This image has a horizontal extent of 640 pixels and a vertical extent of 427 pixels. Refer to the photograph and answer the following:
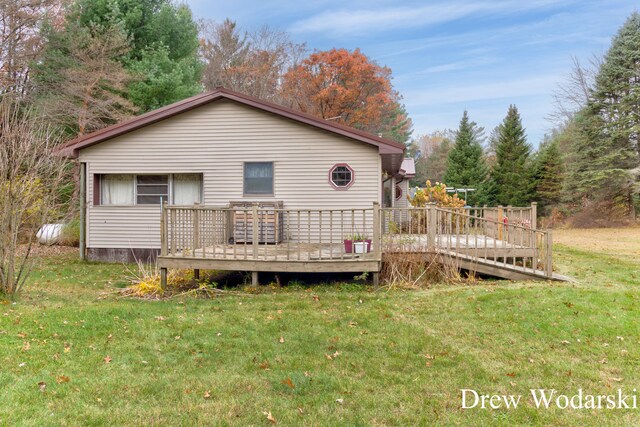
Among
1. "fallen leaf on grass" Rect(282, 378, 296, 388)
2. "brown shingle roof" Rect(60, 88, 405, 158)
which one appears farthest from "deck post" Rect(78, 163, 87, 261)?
"fallen leaf on grass" Rect(282, 378, 296, 388)

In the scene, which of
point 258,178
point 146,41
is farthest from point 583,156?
point 146,41

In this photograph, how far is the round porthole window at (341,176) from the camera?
34.3 ft

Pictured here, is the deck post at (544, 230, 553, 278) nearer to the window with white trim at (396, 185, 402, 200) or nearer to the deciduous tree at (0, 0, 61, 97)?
the window with white trim at (396, 185, 402, 200)

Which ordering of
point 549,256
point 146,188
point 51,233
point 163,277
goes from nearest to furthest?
point 163,277 < point 549,256 < point 146,188 < point 51,233

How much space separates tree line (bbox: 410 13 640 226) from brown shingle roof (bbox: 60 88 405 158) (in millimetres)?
20252

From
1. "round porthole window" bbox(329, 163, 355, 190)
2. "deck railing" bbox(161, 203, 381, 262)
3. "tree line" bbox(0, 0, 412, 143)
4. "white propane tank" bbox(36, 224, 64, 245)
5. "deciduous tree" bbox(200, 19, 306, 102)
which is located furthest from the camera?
"deciduous tree" bbox(200, 19, 306, 102)

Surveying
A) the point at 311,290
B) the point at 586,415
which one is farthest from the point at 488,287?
the point at 586,415

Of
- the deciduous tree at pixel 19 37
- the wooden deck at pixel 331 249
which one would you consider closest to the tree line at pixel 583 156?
the wooden deck at pixel 331 249

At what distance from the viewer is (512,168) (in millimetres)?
28500

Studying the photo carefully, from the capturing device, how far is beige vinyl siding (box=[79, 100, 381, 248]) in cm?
1048

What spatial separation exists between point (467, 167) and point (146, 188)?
24267 mm

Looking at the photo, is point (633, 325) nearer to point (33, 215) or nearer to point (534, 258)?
point (534, 258)

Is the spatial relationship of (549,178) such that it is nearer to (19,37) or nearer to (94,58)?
(94,58)

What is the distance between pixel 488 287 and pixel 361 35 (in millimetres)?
25200
